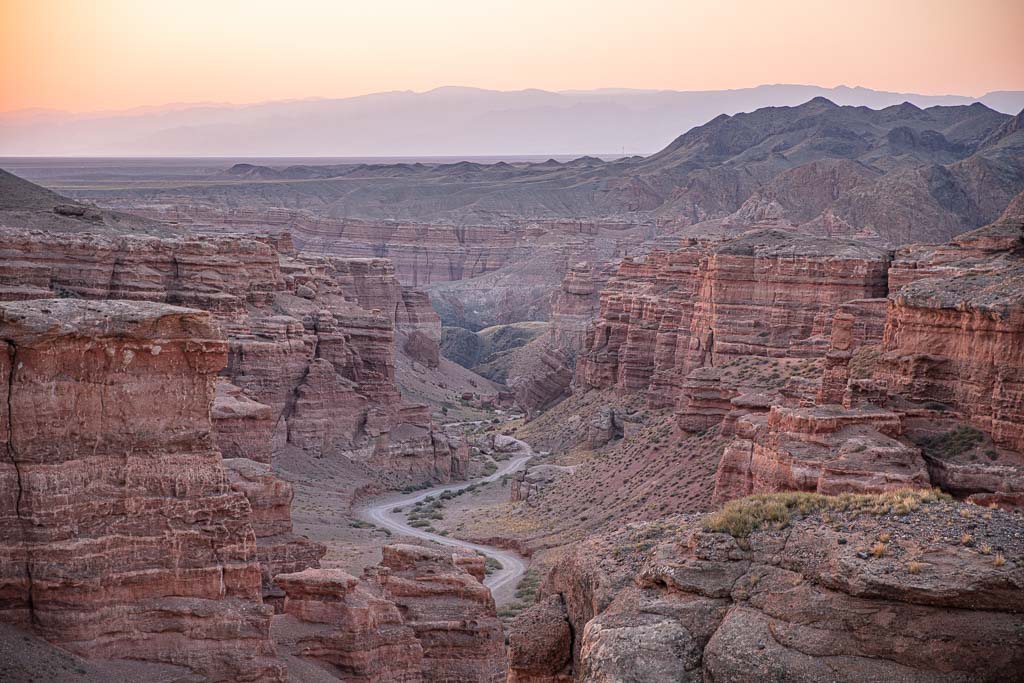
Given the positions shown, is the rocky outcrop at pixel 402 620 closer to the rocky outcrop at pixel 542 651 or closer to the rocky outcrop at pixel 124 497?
the rocky outcrop at pixel 124 497

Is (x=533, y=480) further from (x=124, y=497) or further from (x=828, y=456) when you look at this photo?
(x=124, y=497)

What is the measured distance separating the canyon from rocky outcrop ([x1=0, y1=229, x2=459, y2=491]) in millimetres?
133

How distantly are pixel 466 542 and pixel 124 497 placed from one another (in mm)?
23807

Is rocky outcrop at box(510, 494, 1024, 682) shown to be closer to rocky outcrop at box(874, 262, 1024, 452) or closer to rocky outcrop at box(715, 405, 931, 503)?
rocky outcrop at box(715, 405, 931, 503)

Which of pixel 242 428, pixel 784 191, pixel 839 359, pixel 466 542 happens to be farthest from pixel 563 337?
pixel 784 191

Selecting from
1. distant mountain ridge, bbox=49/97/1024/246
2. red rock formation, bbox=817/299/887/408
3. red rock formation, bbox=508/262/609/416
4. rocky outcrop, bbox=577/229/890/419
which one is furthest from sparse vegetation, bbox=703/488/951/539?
distant mountain ridge, bbox=49/97/1024/246

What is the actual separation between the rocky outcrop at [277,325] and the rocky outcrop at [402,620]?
1539 cm

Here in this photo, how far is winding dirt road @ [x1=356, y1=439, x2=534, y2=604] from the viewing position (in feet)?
→ 124

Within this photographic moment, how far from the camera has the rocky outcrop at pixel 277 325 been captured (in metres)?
48.2

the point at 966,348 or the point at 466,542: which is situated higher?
the point at 966,348

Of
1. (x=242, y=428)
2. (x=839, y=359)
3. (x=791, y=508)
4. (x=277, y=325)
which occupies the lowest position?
(x=242, y=428)

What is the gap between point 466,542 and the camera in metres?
44.1

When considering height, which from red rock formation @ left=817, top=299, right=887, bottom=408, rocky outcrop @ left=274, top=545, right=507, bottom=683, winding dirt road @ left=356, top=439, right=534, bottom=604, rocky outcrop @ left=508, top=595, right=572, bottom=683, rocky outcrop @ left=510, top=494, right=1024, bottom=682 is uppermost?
rocky outcrop @ left=510, top=494, right=1024, bottom=682

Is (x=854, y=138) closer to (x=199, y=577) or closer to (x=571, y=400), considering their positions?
(x=571, y=400)
